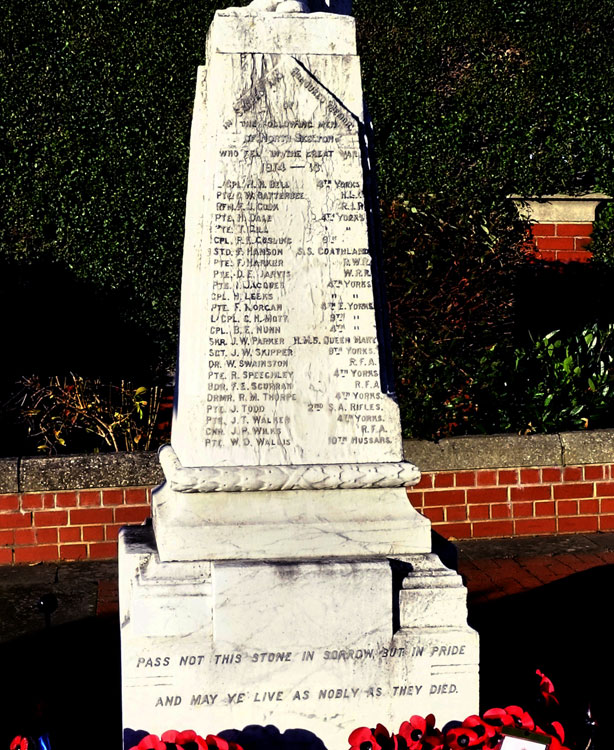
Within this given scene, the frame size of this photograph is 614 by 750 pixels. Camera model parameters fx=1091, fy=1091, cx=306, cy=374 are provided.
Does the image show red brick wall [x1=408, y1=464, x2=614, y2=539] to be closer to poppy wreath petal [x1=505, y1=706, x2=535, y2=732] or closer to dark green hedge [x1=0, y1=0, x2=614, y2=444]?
dark green hedge [x1=0, y1=0, x2=614, y2=444]

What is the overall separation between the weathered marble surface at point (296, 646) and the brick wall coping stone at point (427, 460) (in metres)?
2.90

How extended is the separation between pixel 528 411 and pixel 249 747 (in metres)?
4.32

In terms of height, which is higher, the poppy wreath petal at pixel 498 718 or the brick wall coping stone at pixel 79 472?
the brick wall coping stone at pixel 79 472

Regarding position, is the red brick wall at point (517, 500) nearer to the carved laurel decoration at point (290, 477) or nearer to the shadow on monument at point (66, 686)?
the shadow on monument at point (66, 686)

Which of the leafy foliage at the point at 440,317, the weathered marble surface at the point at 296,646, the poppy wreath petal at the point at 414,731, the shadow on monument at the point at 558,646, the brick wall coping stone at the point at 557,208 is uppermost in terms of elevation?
the brick wall coping stone at the point at 557,208

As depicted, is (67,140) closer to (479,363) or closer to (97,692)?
(479,363)

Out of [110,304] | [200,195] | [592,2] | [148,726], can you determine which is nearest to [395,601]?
[148,726]

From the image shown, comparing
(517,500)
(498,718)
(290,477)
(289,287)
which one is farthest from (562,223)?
(498,718)

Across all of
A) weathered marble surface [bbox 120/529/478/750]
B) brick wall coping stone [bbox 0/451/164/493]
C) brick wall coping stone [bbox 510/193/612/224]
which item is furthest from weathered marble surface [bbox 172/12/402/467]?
brick wall coping stone [bbox 510/193/612/224]

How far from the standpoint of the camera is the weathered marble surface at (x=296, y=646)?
12.8 feet

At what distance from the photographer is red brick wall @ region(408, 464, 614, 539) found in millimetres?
7277

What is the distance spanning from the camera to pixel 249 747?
13.1 ft

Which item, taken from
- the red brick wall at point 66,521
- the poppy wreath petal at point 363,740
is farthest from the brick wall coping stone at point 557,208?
the poppy wreath petal at point 363,740

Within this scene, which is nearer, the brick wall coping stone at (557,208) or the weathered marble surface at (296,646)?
the weathered marble surface at (296,646)
